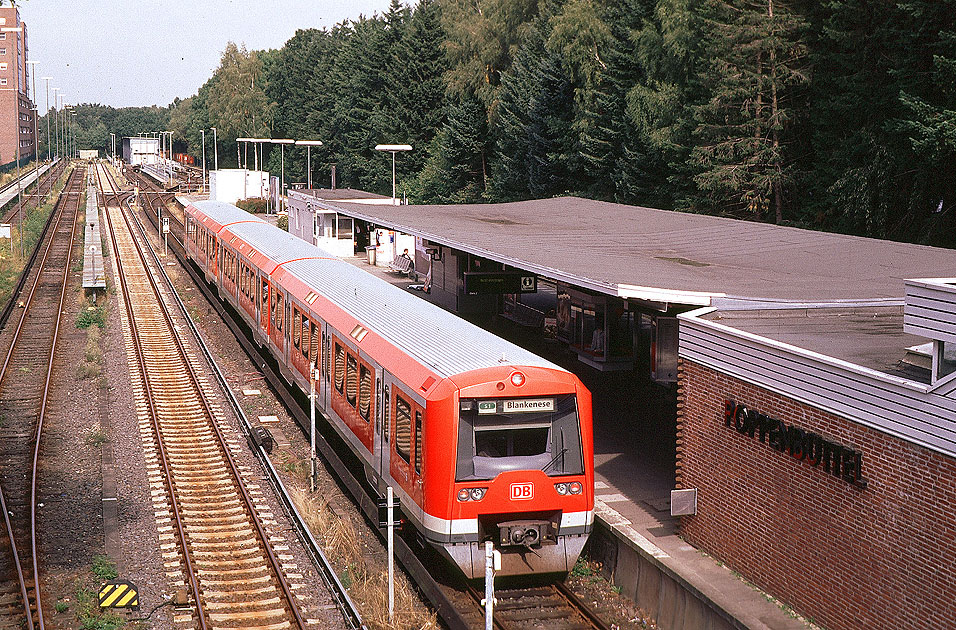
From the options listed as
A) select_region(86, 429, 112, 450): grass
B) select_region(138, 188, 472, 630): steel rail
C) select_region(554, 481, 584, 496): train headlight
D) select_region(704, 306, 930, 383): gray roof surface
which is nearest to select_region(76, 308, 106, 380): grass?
select_region(138, 188, 472, 630): steel rail

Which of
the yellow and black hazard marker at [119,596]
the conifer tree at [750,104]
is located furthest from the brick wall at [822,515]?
the conifer tree at [750,104]

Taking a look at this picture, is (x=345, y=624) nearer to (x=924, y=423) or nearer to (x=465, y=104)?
(x=924, y=423)

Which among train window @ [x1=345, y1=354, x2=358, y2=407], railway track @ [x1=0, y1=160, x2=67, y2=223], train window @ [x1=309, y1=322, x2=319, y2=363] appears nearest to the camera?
train window @ [x1=345, y1=354, x2=358, y2=407]

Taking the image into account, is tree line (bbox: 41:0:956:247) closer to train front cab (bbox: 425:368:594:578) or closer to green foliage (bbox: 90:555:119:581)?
train front cab (bbox: 425:368:594:578)

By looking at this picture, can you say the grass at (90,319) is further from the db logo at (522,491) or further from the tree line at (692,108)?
the tree line at (692,108)

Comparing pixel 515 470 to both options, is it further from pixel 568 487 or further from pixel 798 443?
pixel 798 443

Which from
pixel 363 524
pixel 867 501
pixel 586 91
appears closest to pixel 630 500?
pixel 363 524

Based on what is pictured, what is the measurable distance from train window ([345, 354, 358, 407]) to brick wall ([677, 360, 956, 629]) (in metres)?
4.52

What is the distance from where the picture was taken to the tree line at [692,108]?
96.4 ft

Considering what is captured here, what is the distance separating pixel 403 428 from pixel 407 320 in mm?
2686

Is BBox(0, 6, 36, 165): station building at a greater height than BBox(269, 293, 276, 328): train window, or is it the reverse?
BBox(0, 6, 36, 165): station building

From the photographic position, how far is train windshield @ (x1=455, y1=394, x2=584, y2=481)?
10.8 meters

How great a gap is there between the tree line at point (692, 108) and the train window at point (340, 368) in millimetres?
19461

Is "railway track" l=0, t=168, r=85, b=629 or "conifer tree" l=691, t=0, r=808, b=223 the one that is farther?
"conifer tree" l=691, t=0, r=808, b=223
